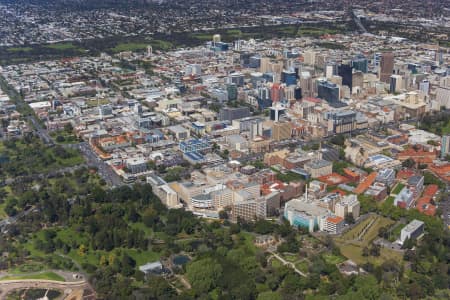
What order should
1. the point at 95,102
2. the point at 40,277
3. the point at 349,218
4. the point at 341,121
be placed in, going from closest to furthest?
the point at 40,277
the point at 349,218
the point at 341,121
the point at 95,102

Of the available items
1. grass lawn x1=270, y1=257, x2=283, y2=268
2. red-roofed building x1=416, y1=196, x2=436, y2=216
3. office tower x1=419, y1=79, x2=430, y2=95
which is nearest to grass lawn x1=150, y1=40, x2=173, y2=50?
office tower x1=419, y1=79, x2=430, y2=95

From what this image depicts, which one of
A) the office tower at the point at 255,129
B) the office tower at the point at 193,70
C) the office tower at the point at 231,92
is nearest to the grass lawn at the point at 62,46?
the office tower at the point at 193,70

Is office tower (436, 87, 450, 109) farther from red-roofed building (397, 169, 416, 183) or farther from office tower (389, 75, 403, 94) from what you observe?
red-roofed building (397, 169, 416, 183)

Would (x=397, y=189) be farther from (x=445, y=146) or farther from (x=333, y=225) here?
(x=445, y=146)

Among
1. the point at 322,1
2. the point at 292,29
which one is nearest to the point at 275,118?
the point at 292,29

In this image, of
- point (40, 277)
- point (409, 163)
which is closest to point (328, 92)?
point (409, 163)

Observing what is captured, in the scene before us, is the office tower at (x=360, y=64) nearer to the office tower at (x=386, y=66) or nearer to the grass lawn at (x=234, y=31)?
the office tower at (x=386, y=66)
